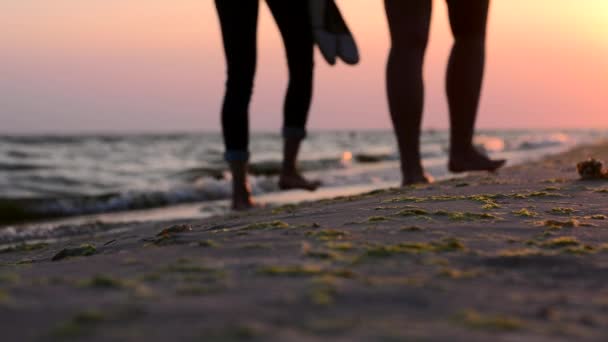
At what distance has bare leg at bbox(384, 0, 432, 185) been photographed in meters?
3.45

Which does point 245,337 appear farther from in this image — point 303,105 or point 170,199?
point 170,199

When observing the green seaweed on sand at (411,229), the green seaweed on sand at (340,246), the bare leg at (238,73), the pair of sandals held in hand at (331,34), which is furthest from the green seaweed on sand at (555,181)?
the green seaweed on sand at (340,246)

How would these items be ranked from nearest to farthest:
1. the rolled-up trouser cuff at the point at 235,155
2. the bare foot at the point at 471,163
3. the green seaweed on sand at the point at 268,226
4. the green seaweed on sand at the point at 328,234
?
the green seaweed on sand at the point at 328,234 < the green seaweed on sand at the point at 268,226 < the rolled-up trouser cuff at the point at 235,155 < the bare foot at the point at 471,163

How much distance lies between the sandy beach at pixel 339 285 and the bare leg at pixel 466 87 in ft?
7.08

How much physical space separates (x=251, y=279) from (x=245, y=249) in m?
0.30

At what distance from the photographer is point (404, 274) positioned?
3.98 feet

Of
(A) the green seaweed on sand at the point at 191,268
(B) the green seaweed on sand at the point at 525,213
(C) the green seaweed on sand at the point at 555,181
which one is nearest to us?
(A) the green seaweed on sand at the point at 191,268

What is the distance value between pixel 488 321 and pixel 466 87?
125 inches

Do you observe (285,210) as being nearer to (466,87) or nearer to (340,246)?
(340,246)

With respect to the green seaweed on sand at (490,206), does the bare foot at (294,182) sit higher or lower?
lower

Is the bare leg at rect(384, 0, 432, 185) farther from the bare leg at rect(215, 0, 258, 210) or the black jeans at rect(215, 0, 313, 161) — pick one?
the bare leg at rect(215, 0, 258, 210)

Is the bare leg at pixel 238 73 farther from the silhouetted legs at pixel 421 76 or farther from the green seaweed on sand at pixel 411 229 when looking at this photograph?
the green seaweed on sand at pixel 411 229

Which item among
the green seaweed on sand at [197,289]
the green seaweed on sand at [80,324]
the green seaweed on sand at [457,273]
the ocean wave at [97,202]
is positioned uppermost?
the green seaweed on sand at [80,324]

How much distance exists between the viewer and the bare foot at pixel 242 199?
387 centimetres
